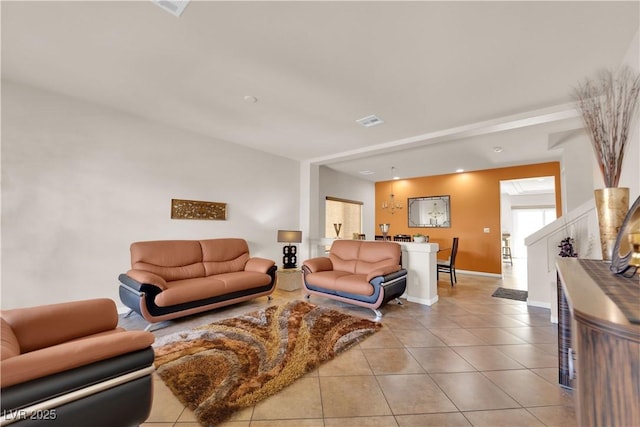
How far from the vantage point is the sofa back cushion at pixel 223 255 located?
4019mm

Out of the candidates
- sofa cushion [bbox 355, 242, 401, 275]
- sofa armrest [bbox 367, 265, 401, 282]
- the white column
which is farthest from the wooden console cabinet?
the white column

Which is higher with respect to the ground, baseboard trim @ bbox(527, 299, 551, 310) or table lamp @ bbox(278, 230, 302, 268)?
table lamp @ bbox(278, 230, 302, 268)

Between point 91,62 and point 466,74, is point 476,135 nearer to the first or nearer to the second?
point 466,74

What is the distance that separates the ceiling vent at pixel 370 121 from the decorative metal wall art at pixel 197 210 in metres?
2.78

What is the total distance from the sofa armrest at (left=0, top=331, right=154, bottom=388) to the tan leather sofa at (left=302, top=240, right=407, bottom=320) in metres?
2.57

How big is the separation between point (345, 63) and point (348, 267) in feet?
9.62

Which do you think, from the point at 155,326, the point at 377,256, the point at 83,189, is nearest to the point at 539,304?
the point at 377,256

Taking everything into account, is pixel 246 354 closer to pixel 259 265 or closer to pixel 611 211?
pixel 259 265

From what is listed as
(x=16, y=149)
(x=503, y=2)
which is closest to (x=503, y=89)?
(x=503, y=2)

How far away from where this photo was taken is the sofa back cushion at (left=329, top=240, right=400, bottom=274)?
393cm

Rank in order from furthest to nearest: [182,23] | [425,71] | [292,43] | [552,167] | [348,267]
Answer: [552,167] → [348,267] → [425,71] → [292,43] → [182,23]

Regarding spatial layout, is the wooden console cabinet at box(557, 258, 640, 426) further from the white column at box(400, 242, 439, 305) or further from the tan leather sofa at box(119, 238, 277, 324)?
the tan leather sofa at box(119, 238, 277, 324)

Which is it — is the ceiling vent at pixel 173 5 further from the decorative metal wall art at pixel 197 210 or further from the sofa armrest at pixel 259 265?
the sofa armrest at pixel 259 265

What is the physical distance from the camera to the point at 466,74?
257cm
